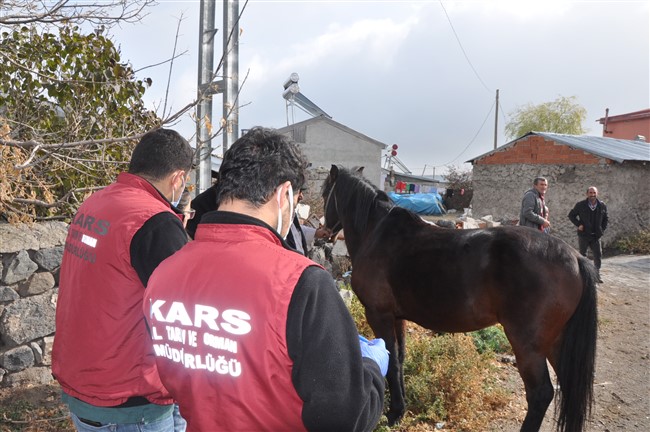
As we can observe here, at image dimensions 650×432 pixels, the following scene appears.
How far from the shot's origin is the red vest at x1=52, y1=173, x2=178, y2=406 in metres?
1.68

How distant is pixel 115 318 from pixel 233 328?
2.66 feet

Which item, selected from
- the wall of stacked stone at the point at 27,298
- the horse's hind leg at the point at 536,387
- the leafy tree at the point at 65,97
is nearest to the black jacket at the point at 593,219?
the horse's hind leg at the point at 536,387

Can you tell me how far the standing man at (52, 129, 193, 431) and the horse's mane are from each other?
9.40 ft

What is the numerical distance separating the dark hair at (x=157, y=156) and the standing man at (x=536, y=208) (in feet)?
23.1

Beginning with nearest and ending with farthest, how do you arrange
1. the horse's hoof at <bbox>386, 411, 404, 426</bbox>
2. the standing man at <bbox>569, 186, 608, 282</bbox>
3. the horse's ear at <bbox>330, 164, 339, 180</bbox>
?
the horse's hoof at <bbox>386, 411, 404, 426</bbox> < the horse's ear at <bbox>330, 164, 339, 180</bbox> < the standing man at <bbox>569, 186, 608, 282</bbox>

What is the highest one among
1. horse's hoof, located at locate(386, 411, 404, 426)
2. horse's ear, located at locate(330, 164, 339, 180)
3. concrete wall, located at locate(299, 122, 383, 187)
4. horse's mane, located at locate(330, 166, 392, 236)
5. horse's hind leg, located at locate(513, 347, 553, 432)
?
concrete wall, located at locate(299, 122, 383, 187)

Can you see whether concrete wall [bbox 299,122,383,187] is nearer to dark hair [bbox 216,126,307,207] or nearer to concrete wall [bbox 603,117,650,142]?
concrete wall [bbox 603,117,650,142]

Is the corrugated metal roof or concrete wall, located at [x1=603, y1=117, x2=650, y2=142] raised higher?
concrete wall, located at [x1=603, y1=117, x2=650, y2=142]

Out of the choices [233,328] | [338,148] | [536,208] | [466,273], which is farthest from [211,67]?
[338,148]

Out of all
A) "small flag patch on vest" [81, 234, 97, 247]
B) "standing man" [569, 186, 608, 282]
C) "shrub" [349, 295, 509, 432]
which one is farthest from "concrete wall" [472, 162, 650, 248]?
"small flag patch on vest" [81, 234, 97, 247]

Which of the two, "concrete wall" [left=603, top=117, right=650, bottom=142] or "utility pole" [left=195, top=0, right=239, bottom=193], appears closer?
"utility pole" [left=195, top=0, right=239, bottom=193]

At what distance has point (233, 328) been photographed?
108 cm

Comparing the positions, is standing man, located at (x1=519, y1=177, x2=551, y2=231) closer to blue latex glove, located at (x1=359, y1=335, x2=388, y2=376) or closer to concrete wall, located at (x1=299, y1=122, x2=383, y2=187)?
blue latex glove, located at (x1=359, y1=335, x2=388, y2=376)

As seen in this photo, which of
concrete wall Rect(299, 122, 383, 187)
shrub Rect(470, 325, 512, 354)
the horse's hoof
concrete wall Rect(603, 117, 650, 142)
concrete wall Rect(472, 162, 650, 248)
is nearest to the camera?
the horse's hoof
